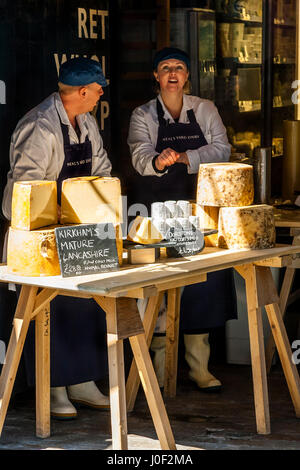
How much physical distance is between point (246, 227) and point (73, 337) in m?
0.93

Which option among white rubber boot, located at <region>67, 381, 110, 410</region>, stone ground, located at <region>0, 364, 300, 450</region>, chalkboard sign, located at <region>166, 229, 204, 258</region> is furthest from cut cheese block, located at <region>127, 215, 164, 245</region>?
white rubber boot, located at <region>67, 381, 110, 410</region>

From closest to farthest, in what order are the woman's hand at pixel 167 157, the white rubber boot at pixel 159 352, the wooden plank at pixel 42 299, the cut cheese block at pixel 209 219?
the wooden plank at pixel 42 299 < the cut cheese block at pixel 209 219 < the woman's hand at pixel 167 157 < the white rubber boot at pixel 159 352

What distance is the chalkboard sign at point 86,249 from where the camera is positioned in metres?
3.39

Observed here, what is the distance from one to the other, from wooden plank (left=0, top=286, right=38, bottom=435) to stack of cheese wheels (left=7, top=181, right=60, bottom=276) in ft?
0.53

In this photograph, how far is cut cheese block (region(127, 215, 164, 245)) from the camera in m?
3.62

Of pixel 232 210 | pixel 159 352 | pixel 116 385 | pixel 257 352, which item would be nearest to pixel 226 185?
pixel 232 210

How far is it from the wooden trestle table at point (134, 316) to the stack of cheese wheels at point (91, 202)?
0.20 meters

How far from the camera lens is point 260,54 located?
659 centimetres

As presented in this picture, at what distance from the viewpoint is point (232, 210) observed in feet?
12.6

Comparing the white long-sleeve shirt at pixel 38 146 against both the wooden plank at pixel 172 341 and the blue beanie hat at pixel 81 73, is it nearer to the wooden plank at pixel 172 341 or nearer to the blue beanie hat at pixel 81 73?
the blue beanie hat at pixel 81 73

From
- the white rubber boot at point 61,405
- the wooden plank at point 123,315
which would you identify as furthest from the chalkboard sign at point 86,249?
the white rubber boot at point 61,405

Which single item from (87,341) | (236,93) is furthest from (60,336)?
(236,93)

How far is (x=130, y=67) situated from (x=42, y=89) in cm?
112

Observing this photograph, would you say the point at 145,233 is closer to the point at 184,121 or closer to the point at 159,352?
the point at 159,352
